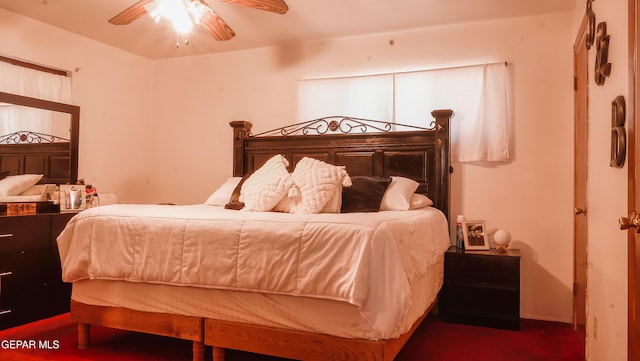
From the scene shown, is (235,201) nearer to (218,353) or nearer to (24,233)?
(218,353)

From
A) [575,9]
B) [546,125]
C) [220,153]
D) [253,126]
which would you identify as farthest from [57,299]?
[575,9]

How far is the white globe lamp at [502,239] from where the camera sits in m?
3.40

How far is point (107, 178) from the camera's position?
455 cm

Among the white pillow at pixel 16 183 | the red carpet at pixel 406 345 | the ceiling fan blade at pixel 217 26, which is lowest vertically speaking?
the red carpet at pixel 406 345

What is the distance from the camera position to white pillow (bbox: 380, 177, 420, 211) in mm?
3301

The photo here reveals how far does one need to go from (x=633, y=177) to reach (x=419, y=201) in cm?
199

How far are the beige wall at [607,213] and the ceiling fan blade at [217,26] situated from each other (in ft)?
7.26

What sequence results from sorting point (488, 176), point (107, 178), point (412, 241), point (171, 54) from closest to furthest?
point (412, 241)
point (488, 176)
point (107, 178)
point (171, 54)

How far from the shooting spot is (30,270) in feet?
11.0

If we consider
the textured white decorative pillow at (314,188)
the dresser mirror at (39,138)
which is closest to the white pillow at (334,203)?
the textured white decorative pillow at (314,188)

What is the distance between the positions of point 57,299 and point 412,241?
286 cm

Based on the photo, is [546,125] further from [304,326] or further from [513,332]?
[304,326]

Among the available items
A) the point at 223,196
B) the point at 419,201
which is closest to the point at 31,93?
the point at 223,196

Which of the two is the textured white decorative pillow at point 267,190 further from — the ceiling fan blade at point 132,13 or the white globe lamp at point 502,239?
the white globe lamp at point 502,239
